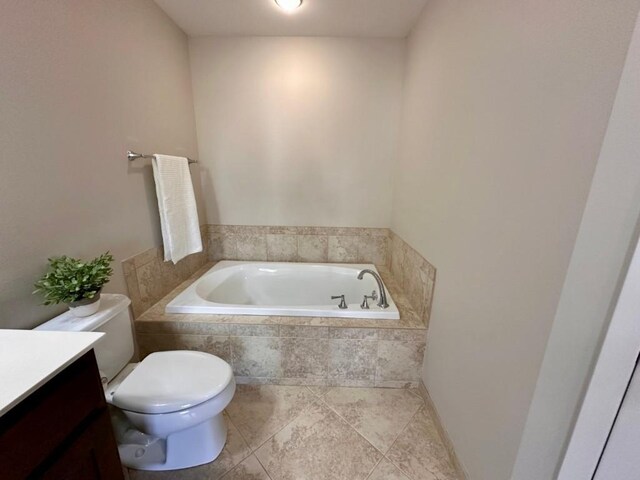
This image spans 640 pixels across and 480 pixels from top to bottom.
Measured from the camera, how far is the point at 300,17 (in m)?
1.79

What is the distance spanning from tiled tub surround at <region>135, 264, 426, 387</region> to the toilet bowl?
349 millimetres

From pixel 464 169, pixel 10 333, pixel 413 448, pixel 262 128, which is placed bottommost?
pixel 413 448

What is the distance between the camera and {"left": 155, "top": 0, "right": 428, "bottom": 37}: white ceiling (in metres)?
1.64

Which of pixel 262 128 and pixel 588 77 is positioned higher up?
pixel 262 128

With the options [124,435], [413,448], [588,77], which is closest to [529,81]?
[588,77]

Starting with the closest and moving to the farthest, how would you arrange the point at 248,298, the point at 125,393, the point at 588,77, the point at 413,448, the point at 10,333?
the point at 588,77 < the point at 10,333 < the point at 125,393 < the point at 413,448 < the point at 248,298

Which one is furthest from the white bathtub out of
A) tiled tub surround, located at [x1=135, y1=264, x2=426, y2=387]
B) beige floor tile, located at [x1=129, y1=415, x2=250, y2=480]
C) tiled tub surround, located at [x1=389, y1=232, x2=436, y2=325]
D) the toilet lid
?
beige floor tile, located at [x1=129, y1=415, x2=250, y2=480]

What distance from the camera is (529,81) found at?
762mm

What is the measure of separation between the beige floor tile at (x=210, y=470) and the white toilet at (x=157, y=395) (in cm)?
2

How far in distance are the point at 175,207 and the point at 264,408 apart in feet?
4.63

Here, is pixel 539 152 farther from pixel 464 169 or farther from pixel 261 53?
pixel 261 53

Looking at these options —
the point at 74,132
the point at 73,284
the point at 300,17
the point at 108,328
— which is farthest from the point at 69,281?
the point at 300,17

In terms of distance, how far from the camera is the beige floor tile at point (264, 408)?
1.34m

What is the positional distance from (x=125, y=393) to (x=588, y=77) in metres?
1.77
